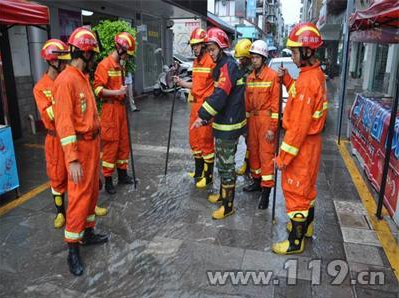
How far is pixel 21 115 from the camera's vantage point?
7715 millimetres

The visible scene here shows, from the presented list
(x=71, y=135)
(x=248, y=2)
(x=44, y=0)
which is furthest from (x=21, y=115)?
(x=248, y=2)

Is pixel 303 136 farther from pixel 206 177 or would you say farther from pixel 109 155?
pixel 109 155

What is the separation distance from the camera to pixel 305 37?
10.4ft

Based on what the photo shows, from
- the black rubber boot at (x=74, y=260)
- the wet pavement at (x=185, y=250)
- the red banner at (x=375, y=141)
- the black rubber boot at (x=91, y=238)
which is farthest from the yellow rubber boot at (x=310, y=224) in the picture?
the black rubber boot at (x=74, y=260)

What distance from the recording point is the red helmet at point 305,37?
125 inches

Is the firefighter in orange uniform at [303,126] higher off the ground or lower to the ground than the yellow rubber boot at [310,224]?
higher

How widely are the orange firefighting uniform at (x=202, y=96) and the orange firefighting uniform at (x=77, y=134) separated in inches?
74.6

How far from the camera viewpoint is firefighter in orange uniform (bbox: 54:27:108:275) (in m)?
2.96

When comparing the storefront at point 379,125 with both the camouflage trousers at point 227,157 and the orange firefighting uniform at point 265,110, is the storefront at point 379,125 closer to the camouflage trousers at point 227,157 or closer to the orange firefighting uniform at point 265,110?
the orange firefighting uniform at point 265,110

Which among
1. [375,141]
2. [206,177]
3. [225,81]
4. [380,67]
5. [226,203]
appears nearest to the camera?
[225,81]

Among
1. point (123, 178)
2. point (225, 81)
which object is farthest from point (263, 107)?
point (123, 178)

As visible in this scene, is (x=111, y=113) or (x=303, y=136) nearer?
(x=303, y=136)

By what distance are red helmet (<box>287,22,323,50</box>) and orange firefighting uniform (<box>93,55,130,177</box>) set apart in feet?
8.01

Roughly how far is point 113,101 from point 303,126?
2.65 m
